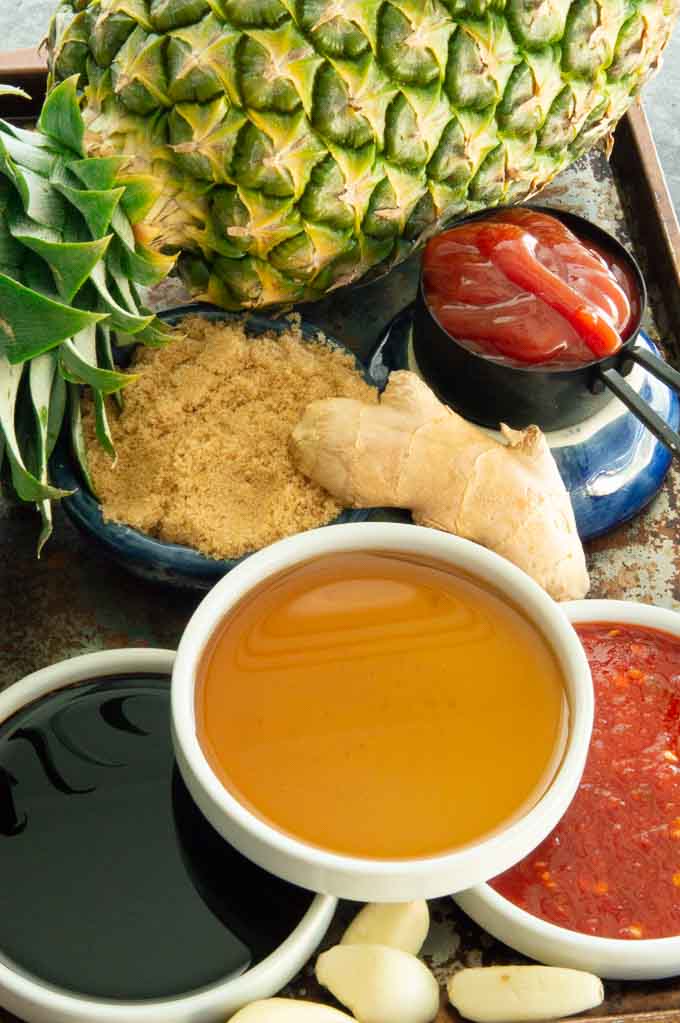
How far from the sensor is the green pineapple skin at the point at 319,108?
1214 mm

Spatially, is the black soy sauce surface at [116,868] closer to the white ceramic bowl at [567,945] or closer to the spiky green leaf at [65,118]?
the white ceramic bowl at [567,945]

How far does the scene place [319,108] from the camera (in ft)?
4.02

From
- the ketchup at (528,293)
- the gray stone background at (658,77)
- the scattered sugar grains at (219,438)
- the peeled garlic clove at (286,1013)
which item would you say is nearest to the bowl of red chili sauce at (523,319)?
the ketchup at (528,293)

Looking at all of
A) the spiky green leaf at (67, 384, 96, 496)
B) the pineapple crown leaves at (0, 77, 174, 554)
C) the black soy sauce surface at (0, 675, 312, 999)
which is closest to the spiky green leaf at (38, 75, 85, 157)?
the pineapple crown leaves at (0, 77, 174, 554)

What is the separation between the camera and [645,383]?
1.43 meters

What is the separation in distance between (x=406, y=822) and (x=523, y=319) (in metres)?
0.54

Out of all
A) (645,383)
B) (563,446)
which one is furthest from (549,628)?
(645,383)

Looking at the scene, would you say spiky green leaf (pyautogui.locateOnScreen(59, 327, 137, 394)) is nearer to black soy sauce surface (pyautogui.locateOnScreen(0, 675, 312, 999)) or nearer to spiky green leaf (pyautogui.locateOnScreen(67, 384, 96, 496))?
spiky green leaf (pyautogui.locateOnScreen(67, 384, 96, 496))

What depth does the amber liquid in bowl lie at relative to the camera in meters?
1.01

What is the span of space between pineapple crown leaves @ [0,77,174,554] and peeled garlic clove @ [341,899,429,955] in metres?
0.45

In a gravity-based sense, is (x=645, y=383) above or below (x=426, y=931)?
above

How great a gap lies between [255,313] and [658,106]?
4.09 feet

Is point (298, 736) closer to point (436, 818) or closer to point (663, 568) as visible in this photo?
point (436, 818)

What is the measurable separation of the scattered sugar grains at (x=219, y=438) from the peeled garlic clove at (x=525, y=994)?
444mm
